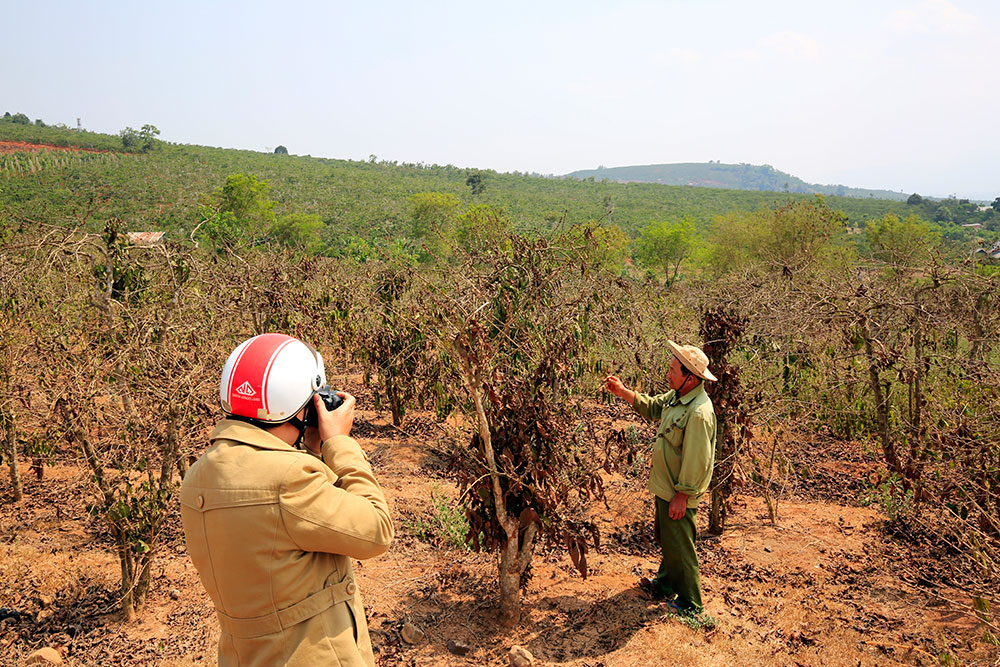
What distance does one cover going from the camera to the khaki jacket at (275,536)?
1636mm

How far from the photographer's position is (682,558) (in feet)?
13.0

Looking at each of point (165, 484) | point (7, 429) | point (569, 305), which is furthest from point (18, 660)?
point (569, 305)

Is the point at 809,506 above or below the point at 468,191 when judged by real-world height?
below

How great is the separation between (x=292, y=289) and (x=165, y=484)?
540 centimetres

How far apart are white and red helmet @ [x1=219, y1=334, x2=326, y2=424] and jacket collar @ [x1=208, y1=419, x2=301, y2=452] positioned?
31 millimetres

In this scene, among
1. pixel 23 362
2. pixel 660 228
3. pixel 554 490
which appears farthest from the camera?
pixel 660 228

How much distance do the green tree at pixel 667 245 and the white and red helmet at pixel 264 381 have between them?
31592 mm

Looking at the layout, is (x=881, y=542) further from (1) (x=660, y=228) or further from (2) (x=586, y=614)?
(1) (x=660, y=228)

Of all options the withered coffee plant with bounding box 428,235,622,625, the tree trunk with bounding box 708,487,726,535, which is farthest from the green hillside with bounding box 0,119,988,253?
the withered coffee plant with bounding box 428,235,622,625

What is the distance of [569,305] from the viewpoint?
3766 mm

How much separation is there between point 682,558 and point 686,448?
2.48ft

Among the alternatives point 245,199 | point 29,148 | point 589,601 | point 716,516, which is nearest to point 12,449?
point 589,601

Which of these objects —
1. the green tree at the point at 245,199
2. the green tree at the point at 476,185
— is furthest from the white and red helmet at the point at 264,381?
the green tree at the point at 476,185

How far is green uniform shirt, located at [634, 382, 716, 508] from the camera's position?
380 cm
